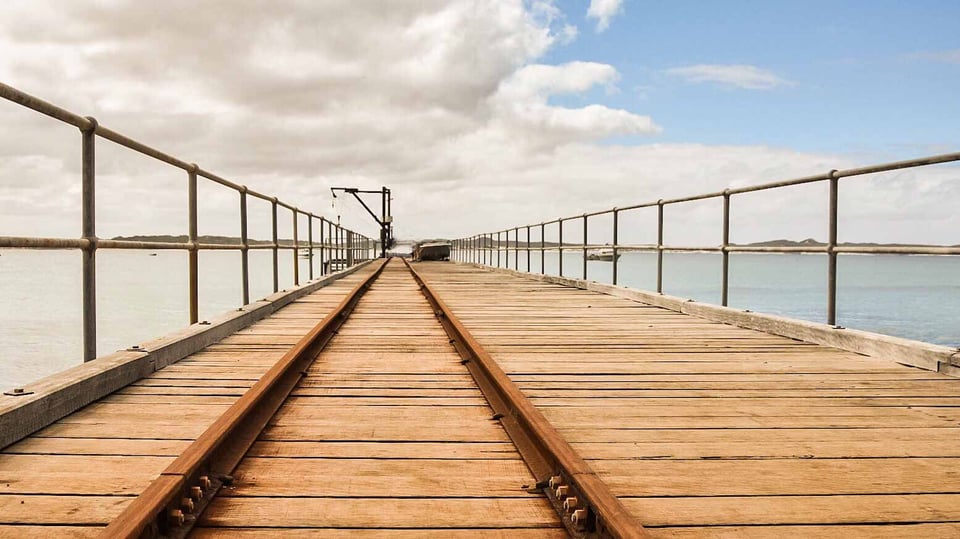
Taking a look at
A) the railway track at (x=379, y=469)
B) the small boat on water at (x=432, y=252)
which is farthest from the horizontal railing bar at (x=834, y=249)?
the small boat on water at (x=432, y=252)

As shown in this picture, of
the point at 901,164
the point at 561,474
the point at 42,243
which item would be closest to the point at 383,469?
the point at 561,474

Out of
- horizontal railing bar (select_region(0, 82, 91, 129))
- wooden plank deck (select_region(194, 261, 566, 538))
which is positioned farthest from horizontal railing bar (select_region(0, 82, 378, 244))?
wooden plank deck (select_region(194, 261, 566, 538))

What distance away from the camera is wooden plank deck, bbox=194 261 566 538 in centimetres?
193

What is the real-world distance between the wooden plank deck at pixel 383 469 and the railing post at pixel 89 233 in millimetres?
1021

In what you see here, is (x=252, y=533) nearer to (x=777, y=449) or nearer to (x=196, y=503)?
(x=196, y=503)

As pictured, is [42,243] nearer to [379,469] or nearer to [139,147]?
[139,147]

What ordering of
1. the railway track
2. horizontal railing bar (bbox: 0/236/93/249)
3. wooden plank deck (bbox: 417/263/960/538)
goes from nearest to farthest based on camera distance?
1. the railway track
2. wooden plank deck (bbox: 417/263/960/538)
3. horizontal railing bar (bbox: 0/236/93/249)

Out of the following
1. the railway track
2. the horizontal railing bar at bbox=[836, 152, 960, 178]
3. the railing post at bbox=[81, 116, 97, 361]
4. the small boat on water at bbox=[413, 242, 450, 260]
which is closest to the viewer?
the railway track

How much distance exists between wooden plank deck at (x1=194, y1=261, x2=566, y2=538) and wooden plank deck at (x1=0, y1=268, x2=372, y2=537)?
302 mm

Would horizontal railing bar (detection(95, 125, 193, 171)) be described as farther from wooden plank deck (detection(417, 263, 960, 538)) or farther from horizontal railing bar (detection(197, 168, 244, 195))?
wooden plank deck (detection(417, 263, 960, 538))

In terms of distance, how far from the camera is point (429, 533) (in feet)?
6.13

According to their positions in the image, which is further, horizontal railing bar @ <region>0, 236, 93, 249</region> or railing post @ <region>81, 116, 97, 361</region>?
railing post @ <region>81, 116, 97, 361</region>

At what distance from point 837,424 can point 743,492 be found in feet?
3.41

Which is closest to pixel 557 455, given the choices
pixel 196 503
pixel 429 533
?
pixel 429 533
